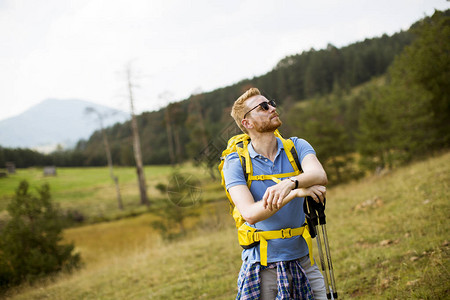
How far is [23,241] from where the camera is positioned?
11.0m

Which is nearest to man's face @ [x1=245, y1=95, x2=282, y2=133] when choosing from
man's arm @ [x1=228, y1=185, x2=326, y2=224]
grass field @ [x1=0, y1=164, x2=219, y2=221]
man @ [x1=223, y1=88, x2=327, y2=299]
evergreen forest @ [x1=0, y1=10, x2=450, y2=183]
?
man @ [x1=223, y1=88, x2=327, y2=299]

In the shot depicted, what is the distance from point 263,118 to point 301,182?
560mm

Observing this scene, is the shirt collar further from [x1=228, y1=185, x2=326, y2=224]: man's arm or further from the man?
[x1=228, y1=185, x2=326, y2=224]: man's arm

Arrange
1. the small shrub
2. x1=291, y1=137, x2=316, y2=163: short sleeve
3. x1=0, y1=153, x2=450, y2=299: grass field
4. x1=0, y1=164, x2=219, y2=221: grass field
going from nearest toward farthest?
x1=291, y1=137, x2=316, y2=163: short sleeve < x1=0, y1=153, x2=450, y2=299: grass field < the small shrub < x1=0, y1=164, x2=219, y2=221: grass field

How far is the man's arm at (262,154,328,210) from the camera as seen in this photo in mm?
1805

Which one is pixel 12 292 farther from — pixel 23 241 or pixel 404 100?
pixel 404 100

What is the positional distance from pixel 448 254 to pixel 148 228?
64.9ft

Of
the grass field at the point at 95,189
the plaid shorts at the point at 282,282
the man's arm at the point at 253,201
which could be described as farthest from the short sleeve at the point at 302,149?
the grass field at the point at 95,189

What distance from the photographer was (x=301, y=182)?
1916 millimetres

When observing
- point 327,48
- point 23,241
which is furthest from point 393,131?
point 327,48

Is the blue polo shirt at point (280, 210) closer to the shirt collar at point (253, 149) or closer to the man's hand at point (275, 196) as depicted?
the shirt collar at point (253, 149)

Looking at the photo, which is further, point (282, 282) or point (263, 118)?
point (263, 118)

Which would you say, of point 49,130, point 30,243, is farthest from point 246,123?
point 49,130

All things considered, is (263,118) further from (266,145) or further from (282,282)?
(282,282)
